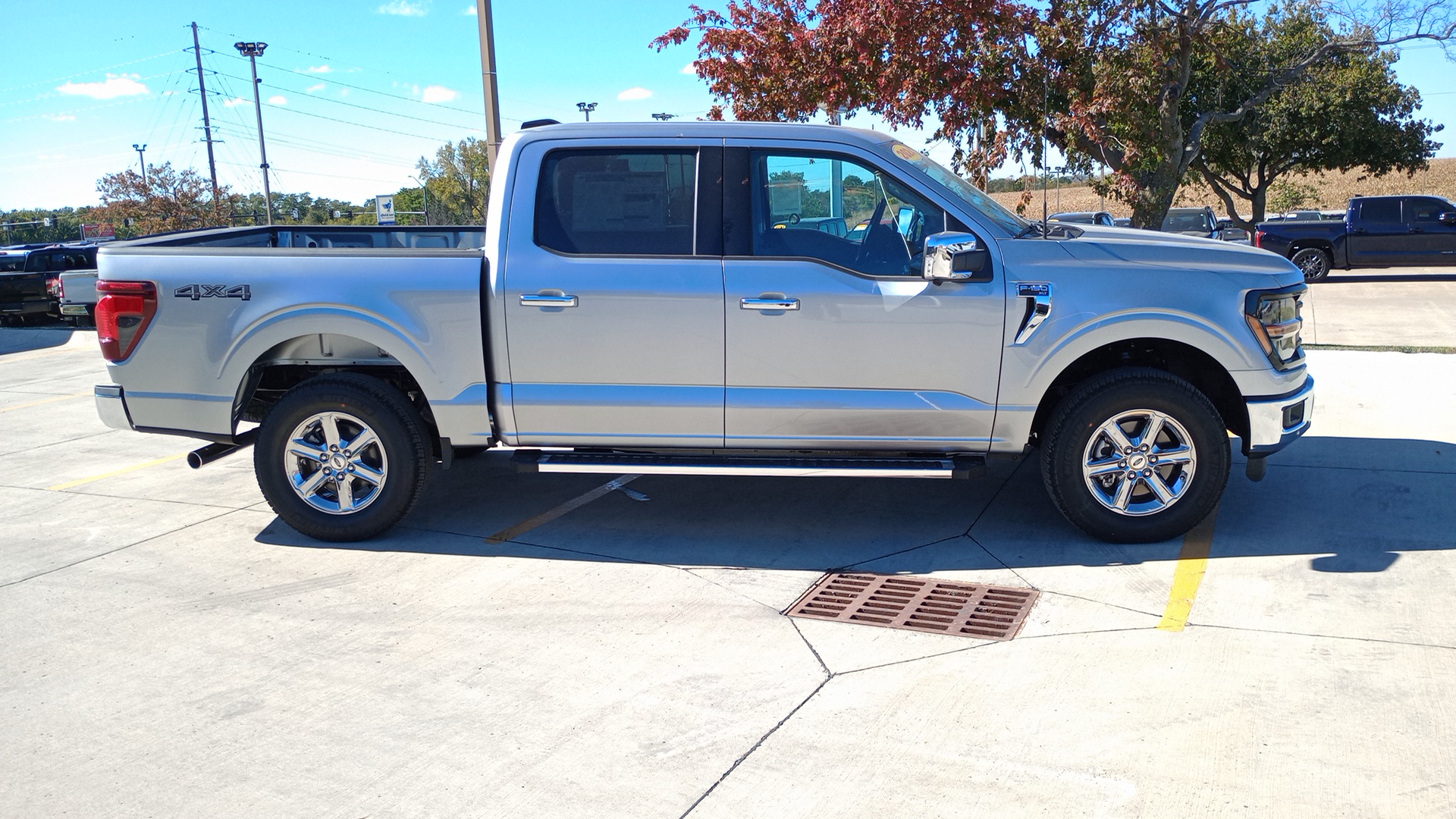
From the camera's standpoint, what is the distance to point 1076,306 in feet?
16.9

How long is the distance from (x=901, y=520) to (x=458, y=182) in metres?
73.4

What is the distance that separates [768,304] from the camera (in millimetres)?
5207

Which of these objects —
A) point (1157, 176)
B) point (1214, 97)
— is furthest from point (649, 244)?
point (1214, 97)

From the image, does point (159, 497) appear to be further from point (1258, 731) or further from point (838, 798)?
point (1258, 731)

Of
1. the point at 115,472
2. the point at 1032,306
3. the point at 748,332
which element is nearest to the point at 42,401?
the point at 115,472

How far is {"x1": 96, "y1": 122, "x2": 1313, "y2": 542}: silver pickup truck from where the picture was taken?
519cm

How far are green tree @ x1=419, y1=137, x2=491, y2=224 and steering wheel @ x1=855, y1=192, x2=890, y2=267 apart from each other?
221 feet

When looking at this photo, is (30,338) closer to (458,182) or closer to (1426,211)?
(1426,211)

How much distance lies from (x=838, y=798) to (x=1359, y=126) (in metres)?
32.3

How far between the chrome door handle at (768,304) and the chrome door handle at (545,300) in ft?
2.74

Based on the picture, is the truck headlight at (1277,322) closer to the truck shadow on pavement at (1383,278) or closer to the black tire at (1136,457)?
the black tire at (1136,457)

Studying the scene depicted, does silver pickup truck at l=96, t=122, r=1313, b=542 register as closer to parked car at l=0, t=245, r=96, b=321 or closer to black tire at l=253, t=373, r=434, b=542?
black tire at l=253, t=373, r=434, b=542

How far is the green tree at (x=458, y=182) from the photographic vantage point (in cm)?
7212

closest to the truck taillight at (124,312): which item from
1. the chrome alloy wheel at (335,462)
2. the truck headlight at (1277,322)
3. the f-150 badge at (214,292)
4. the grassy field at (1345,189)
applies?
the f-150 badge at (214,292)
